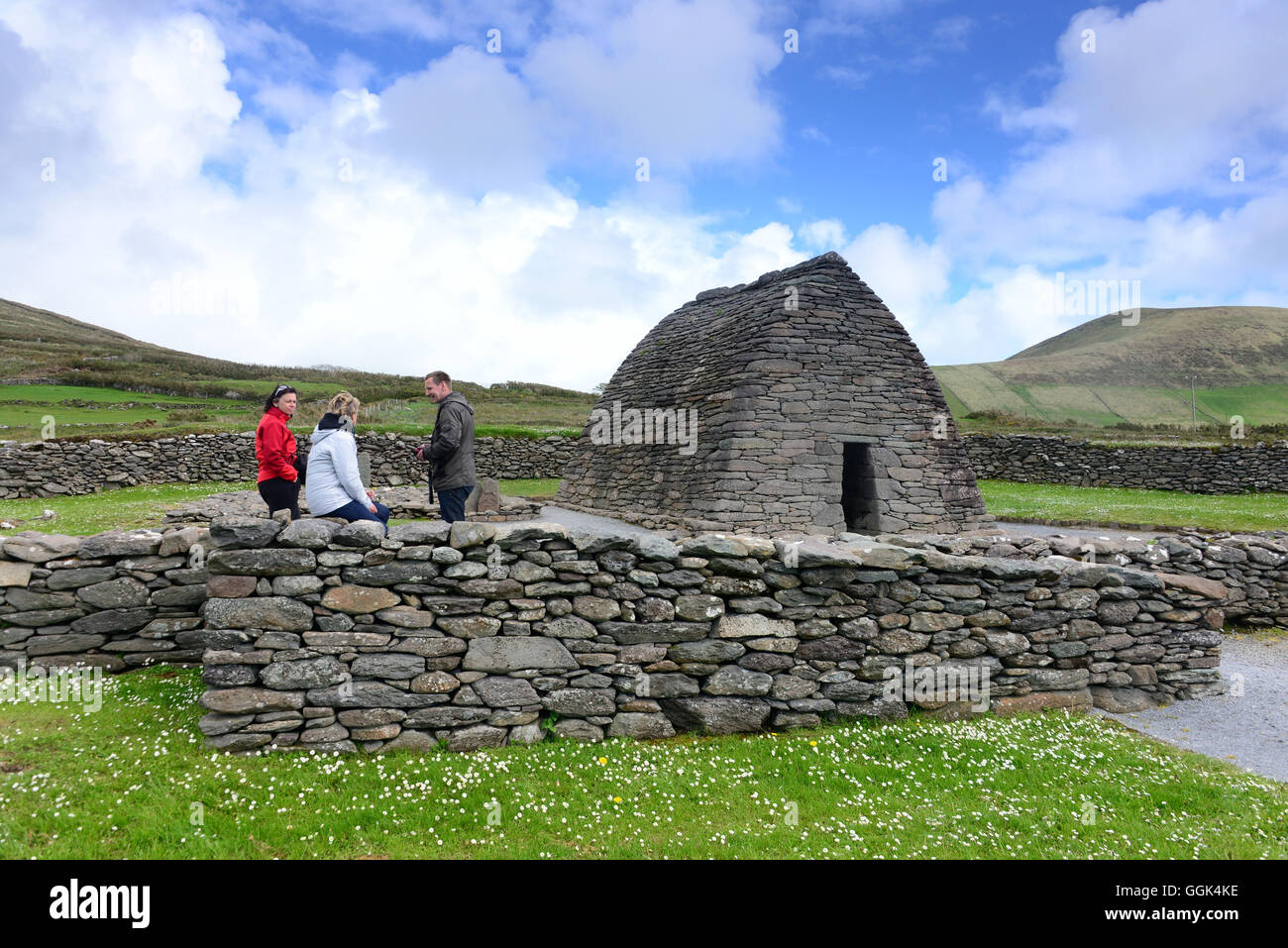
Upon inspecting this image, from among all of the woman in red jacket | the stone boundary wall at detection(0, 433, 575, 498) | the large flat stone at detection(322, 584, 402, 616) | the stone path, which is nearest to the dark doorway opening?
the stone path

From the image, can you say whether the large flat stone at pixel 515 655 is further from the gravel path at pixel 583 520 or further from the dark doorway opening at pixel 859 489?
the dark doorway opening at pixel 859 489

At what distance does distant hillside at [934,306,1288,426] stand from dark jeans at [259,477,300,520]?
7317 centimetres

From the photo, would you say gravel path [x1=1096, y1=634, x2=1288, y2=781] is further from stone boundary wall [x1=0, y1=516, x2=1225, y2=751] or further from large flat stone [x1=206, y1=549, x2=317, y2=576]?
large flat stone [x1=206, y1=549, x2=317, y2=576]

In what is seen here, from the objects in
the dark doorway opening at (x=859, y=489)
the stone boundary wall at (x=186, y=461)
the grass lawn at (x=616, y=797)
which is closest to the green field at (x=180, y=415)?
the stone boundary wall at (x=186, y=461)

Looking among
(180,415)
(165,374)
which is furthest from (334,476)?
(165,374)

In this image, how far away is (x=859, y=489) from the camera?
1608 centimetres

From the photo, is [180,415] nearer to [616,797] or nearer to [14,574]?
[14,574]

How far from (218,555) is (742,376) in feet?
38.8

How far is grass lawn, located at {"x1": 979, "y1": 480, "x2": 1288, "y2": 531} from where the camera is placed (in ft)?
59.0

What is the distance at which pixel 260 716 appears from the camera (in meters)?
4.96

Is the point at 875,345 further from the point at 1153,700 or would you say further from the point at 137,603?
the point at 137,603
